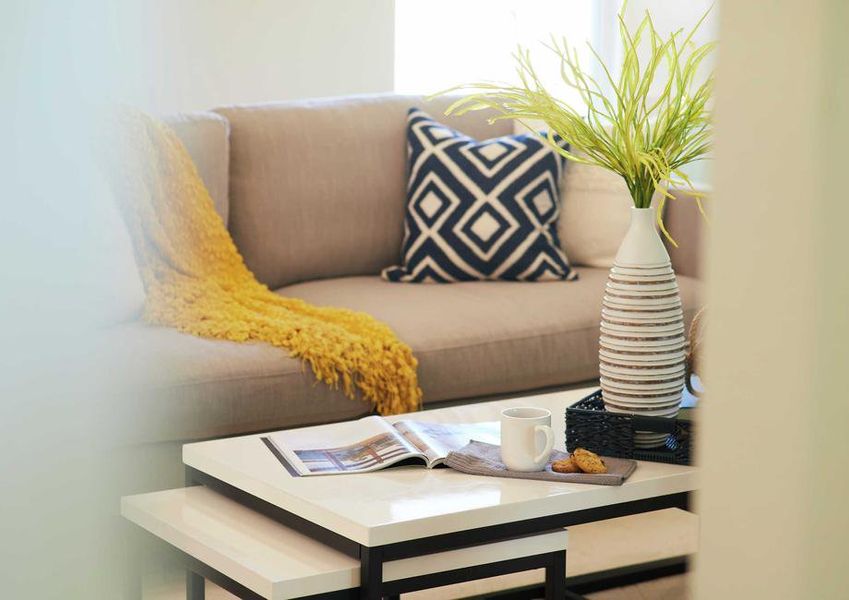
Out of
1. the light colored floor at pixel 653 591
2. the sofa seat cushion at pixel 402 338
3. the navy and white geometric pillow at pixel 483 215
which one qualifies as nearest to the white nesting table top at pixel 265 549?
the sofa seat cushion at pixel 402 338

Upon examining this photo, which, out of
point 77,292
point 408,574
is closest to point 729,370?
point 77,292

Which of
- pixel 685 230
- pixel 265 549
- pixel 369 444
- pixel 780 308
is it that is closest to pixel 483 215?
pixel 685 230

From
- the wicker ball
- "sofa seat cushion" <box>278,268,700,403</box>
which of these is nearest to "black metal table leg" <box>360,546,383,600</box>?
the wicker ball

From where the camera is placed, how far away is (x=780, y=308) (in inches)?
16.6

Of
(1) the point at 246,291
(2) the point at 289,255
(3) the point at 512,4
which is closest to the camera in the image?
(1) the point at 246,291

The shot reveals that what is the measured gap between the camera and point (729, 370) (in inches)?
17.3

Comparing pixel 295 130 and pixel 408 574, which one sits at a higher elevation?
pixel 295 130

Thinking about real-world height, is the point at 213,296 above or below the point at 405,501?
above

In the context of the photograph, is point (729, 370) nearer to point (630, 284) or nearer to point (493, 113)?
point (630, 284)

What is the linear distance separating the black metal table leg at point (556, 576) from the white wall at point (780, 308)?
117 cm

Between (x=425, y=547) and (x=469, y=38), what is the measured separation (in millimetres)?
2958

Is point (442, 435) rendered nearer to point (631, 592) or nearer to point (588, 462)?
point (588, 462)

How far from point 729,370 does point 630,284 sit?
1334 mm

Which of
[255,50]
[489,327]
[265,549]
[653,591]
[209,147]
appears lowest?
[653,591]
